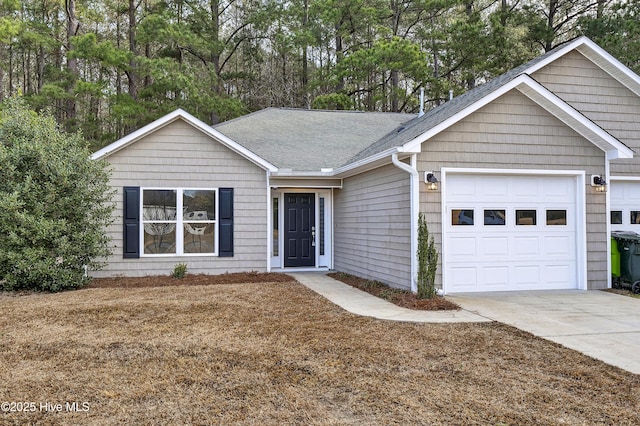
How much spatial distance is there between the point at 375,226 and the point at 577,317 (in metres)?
4.02

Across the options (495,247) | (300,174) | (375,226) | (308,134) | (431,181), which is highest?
(308,134)

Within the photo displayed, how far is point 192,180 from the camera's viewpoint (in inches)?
408

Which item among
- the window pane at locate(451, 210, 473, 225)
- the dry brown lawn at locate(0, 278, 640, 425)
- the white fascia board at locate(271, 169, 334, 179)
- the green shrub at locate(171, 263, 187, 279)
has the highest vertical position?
the white fascia board at locate(271, 169, 334, 179)

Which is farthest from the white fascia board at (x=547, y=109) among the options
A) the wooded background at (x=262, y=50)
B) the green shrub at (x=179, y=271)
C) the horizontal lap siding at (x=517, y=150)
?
the wooded background at (x=262, y=50)

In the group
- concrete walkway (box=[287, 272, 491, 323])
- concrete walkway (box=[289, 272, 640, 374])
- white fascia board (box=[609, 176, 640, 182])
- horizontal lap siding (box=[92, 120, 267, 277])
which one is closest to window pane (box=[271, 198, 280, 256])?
horizontal lap siding (box=[92, 120, 267, 277])

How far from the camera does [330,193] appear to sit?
477 inches

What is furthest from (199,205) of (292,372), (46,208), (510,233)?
(292,372)

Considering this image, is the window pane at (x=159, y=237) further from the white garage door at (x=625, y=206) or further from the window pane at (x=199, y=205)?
the white garage door at (x=625, y=206)

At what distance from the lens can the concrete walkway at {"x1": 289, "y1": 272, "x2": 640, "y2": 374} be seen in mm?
4965

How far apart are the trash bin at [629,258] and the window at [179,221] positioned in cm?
792

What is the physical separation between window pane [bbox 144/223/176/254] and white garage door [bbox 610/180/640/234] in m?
9.16

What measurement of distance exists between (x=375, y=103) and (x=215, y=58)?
26.3ft

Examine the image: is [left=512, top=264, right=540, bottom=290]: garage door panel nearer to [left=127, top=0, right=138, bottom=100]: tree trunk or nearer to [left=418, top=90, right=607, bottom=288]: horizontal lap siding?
[left=418, top=90, right=607, bottom=288]: horizontal lap siding

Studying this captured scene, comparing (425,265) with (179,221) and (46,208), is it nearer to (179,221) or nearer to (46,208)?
(179,221)
